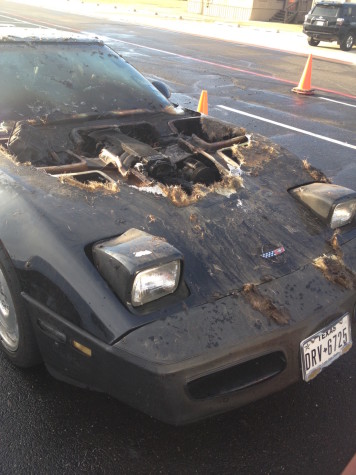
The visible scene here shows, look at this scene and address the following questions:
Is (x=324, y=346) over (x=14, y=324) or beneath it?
over

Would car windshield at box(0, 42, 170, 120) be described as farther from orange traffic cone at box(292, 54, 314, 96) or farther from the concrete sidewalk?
the concrete sidewalk

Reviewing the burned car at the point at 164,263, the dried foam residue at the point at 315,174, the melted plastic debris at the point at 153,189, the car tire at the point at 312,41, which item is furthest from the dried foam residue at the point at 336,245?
the car tire at the point at 312,41

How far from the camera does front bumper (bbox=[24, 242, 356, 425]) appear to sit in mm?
1828

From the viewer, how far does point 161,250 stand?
6.59ft

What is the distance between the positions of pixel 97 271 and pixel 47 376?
807mm

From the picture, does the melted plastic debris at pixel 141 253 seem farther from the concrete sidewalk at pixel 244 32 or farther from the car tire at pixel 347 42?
the car tire at pixel 347 42

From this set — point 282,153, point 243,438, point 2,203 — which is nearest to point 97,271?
point 2,203

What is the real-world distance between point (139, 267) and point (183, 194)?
2.66 ft

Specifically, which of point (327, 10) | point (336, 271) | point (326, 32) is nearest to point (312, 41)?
point (326, 32)

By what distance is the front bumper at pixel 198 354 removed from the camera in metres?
1.83

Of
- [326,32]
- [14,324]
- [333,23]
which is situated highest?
[333,23]

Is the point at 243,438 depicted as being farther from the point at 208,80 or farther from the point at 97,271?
the point at 208,80

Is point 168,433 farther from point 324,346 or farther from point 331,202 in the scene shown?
point 331,202

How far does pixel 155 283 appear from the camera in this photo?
1.97 meters
